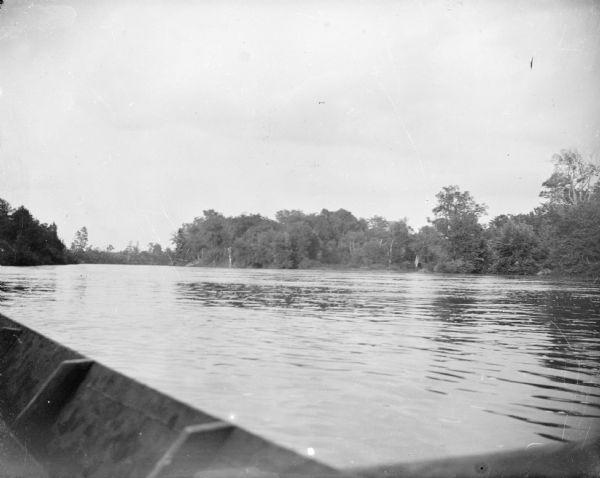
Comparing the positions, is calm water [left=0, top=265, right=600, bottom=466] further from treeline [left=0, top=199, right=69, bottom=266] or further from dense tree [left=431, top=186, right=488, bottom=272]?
dense tree [left=431, top=186, right=488, bottom=272]

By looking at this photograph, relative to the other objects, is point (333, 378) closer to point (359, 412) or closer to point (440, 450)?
point (359, 412)

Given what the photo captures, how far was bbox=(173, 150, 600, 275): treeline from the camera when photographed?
63.6 meters

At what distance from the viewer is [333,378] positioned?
895cm

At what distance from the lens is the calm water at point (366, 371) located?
595 centimetres

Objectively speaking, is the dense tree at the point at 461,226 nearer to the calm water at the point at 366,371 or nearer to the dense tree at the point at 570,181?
the dense tree at the point at 570,181

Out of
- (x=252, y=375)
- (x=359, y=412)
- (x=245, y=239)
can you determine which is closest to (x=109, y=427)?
(x=359, y=412)

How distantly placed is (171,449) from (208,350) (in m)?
7.98

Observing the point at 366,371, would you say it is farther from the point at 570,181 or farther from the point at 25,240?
the point at 25,240

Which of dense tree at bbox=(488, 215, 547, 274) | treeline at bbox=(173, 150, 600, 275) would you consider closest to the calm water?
treeline at bbox=(173, 150, 600, 275)

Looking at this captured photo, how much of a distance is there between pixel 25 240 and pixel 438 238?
197ft

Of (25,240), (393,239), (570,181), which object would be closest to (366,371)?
(570,181)

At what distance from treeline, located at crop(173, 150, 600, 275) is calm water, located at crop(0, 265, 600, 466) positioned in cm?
4282

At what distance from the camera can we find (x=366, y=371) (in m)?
9.64

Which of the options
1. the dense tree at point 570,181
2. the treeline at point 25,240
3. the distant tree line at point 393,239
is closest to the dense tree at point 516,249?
the distant tree line at point 393,239
